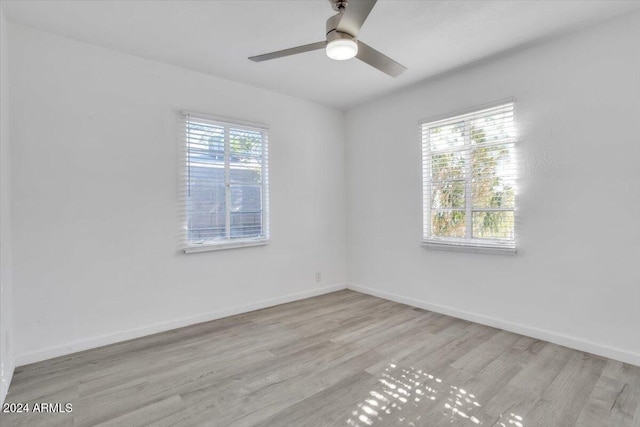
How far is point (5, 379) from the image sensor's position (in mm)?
2092

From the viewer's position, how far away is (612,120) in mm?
2500

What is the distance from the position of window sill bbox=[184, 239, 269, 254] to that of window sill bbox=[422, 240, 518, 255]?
1.99 meters

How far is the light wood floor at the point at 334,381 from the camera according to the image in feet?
6.08

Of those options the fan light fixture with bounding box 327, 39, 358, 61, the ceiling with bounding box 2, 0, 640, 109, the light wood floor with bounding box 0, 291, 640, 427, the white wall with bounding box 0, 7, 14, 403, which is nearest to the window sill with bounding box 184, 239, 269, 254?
the light wood floor with bounding box 0, 291, 640, 427

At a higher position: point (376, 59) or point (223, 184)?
point (376, 59)

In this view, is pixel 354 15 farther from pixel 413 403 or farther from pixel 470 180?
pixel 413 403

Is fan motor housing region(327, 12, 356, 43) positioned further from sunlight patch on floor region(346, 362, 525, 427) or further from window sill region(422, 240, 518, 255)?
window sill region(422, 240, 518, 255)

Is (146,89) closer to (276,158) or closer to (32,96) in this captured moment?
(32,96)

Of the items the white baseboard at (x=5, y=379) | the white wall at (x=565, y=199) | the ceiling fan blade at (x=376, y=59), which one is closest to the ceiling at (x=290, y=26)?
the white wall at (x=565, y=199)

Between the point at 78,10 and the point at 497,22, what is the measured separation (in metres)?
3.22

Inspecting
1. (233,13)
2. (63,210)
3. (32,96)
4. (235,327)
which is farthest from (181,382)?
(233,13)

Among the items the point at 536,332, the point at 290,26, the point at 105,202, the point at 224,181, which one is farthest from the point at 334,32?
the point at 536,332

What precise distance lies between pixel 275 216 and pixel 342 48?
7.90 ft

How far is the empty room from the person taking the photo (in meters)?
2.11
